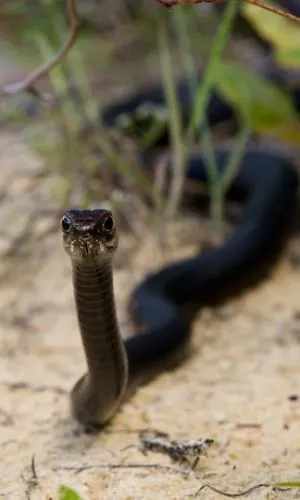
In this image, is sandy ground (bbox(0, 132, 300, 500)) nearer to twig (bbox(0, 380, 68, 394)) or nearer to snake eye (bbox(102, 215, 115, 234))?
twig (bbox(0, 380, 68, 394))

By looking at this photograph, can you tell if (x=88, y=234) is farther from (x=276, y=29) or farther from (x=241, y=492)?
(x=276, y=29)

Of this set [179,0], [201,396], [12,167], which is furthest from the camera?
[12,167]

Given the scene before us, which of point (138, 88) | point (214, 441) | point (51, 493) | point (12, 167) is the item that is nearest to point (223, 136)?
point (138, 88)

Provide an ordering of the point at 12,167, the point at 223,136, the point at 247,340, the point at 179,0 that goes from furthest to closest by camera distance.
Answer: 1. the point at 223,136
2. the point at 12,167
3. the point at 247,340
4. the point at 179,0

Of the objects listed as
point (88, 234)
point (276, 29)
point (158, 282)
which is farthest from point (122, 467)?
point (276, 29)

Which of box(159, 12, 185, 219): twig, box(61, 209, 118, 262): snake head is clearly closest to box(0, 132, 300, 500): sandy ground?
box(159, 12, 185, 219): twig

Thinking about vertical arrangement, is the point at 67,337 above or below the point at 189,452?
above

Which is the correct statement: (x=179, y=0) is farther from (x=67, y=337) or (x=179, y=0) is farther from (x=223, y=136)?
(x=223, y=136)
